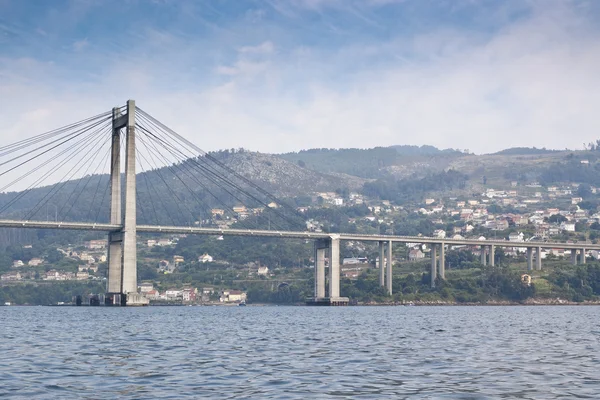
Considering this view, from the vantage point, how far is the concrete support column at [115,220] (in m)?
107

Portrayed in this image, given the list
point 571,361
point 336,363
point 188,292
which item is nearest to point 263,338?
point 336,363

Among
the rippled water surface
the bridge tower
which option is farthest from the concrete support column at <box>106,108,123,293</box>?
the rippled water surface

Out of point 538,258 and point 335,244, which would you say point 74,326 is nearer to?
point 335,244

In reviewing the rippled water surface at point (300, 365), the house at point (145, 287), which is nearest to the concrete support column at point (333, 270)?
the house at point (145, 287)

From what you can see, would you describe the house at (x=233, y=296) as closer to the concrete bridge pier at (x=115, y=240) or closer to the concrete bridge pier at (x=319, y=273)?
the concrete bridge pier at (x=319, y=273)

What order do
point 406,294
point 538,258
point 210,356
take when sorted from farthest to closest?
point 538,258
point 406,294
point 210,356

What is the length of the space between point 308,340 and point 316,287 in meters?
95.2

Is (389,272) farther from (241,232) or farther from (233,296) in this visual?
(241,232)

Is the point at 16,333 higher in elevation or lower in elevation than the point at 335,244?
lower

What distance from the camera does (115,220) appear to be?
107 m

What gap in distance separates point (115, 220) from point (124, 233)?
3838 mm

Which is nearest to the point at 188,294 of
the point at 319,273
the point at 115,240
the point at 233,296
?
the point at 233,296

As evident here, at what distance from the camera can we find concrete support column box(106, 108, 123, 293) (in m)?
107

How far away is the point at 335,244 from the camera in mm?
139750
